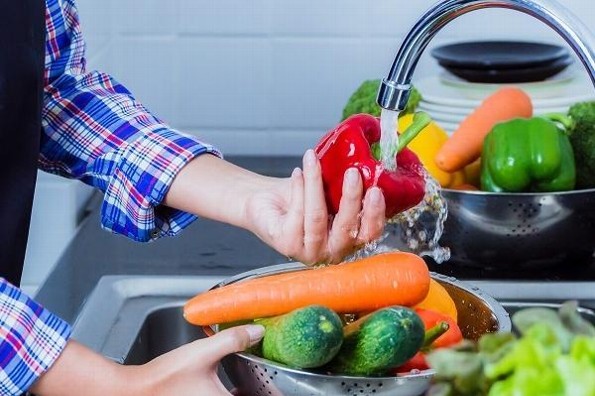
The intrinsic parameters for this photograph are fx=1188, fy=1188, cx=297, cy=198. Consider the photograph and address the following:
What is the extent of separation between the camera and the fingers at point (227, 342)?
0.92 m

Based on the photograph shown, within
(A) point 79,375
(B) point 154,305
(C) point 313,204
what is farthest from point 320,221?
(B) point 154,305

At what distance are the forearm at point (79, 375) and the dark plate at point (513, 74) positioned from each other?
3.22 feet

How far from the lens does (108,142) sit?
123cm

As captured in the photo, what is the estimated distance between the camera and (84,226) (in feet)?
5.54

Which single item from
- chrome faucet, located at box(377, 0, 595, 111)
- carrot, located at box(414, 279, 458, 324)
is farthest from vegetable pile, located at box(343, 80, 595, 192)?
chrome faucet, located at box(377, 0, 595, 111)

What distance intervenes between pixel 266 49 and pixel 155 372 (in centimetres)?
126

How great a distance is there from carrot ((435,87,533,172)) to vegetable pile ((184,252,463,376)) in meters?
0.38

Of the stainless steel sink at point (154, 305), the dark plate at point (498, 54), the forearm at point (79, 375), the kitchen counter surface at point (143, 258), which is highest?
the dark plate at point (498, 54)

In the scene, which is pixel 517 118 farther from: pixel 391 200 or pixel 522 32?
pixel 522 32

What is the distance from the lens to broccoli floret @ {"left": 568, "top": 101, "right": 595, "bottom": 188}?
56.8 inches

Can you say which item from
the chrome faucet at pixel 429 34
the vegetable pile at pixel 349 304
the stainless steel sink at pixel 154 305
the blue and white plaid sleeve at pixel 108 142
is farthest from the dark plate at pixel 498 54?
the chrome faucet at pixel 429 34

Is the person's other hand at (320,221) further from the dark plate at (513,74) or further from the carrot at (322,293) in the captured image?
the dark plate at (513,74)

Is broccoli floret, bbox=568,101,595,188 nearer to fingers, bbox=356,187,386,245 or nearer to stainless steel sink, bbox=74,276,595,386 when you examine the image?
stainless steel sink, bbox=74,276,595,386

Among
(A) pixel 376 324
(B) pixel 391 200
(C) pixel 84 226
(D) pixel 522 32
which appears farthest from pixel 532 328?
(D) pixel 522 32
